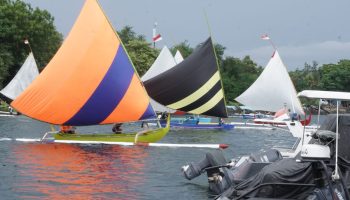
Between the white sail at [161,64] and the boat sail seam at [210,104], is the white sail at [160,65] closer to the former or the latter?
the white sail at [161,64]

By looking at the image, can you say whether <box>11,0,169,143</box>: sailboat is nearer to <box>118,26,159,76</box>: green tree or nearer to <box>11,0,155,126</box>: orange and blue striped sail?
<box>11,0,155,126</box>: orange and blue striped sail

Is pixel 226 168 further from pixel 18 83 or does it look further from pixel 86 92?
pixel 18 83

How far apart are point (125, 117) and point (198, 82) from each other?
18.8m

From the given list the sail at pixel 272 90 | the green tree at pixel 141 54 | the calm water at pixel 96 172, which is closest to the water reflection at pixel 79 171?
the calm water at pixel 96 172

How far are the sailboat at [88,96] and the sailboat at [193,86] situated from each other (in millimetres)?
15350

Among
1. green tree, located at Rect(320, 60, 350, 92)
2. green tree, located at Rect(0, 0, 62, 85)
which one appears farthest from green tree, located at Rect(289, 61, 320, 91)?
green tree, located at Rect(0, 0, 62, 85)

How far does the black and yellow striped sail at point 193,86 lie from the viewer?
178 feet

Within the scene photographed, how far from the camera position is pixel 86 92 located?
37219 mm

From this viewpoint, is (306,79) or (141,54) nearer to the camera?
(141,54)

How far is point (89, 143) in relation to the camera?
120 ft

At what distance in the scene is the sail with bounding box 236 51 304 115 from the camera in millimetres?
65250

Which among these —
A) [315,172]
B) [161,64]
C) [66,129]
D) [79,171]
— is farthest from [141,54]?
[315,172]

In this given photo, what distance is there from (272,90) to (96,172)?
42064 mm

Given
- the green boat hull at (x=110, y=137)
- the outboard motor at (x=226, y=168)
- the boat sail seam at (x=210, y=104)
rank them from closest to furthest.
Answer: the outboard motor at (x=226, y=168) → the green boat hull at (x=110, y=137) → the boat sail seam at (x=210, y=104)
